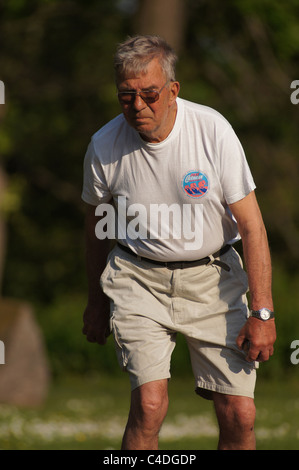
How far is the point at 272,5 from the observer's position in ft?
55.7

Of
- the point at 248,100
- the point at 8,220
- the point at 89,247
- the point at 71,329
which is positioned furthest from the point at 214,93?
the point at 89,247

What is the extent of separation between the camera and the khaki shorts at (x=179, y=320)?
14.2 feet

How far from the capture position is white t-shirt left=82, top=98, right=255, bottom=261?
164 inches

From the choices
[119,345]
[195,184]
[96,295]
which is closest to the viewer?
[195,184]

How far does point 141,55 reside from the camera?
13.3 feet

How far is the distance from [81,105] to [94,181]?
17336 millimetres

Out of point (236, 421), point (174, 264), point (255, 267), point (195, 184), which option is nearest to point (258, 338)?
point (255, 267)

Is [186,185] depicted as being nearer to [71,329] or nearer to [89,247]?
[89,247]

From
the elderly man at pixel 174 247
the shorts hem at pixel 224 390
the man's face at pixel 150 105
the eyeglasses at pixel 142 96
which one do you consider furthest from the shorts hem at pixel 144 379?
the eyeglasses at pixel 142 96

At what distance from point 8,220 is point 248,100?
7.30 meters

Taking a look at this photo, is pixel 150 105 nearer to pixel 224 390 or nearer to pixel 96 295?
pixel 96 295

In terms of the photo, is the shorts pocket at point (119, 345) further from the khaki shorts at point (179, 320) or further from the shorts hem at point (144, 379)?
the shorts hem at point (144, 379)

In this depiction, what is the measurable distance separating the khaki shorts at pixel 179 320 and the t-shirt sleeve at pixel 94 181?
13.9 inches
